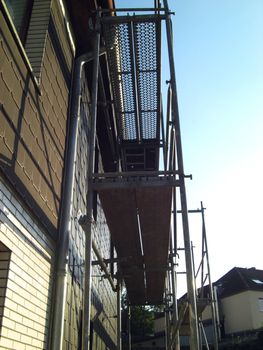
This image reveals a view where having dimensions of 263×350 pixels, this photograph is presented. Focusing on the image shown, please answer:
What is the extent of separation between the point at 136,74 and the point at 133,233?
271cm

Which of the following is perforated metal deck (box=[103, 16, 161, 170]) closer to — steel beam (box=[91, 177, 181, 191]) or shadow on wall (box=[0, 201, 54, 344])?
steel beam (box=[91, 177, 181, 191])

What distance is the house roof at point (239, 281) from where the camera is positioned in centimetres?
3722

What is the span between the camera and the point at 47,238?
5066mm

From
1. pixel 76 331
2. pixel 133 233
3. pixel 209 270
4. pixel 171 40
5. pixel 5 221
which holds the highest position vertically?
pixel 171 40

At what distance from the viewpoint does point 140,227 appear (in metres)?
6.31

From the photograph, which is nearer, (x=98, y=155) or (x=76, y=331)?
(x=76, y=331)

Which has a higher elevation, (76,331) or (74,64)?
(74,64)

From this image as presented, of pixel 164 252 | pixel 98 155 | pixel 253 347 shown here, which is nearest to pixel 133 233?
pixel 164 252

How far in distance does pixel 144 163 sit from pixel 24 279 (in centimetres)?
654

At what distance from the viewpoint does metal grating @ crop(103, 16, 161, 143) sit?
248 inches

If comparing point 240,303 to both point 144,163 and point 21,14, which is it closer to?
point 144,163

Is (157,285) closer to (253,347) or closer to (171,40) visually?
(171,40)

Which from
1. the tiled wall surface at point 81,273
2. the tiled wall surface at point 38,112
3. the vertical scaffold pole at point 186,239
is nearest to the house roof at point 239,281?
the tiled wall surface at point 81,273

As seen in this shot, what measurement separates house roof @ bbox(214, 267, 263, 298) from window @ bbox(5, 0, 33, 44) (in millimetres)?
34699
